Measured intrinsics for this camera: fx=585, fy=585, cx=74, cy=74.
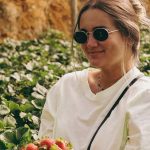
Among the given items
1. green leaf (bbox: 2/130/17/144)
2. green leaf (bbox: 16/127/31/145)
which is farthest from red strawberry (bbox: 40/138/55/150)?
green leaf (bbox: 2/130/17/144)

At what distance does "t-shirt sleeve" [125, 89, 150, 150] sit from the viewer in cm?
262

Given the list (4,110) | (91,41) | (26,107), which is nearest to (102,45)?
(91,41)

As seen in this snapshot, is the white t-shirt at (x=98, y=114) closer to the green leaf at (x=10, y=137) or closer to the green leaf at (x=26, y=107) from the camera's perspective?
the green leaf at (x=10, y=137)

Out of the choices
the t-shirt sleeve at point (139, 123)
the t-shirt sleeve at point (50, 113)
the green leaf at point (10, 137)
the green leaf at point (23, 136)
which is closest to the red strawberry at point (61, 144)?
the t-shirt sleeve at point (139, 123)

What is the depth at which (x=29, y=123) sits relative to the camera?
4.37 metres

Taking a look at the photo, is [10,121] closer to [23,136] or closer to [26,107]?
[26,107]

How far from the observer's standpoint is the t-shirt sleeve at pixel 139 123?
2625mm

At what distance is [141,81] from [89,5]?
1.59 feet

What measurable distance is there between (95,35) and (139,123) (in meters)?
0.51

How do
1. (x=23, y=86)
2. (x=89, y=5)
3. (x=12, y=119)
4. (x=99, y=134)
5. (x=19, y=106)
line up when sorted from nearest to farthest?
(x=99, y=134), (x=89, y=5), (x=12, y=119), (x=19, y=106), (x=23, y=86)

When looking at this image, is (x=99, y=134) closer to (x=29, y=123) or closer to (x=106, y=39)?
(x=106, y=39)

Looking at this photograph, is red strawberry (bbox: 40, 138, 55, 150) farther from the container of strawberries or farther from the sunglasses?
the sunglasses

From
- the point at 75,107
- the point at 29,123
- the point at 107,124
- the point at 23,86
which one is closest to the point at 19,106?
the point at 29,123

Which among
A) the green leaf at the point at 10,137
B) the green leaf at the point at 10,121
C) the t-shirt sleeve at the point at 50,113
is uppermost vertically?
the t-shirt sleeve at the point at 50,113
